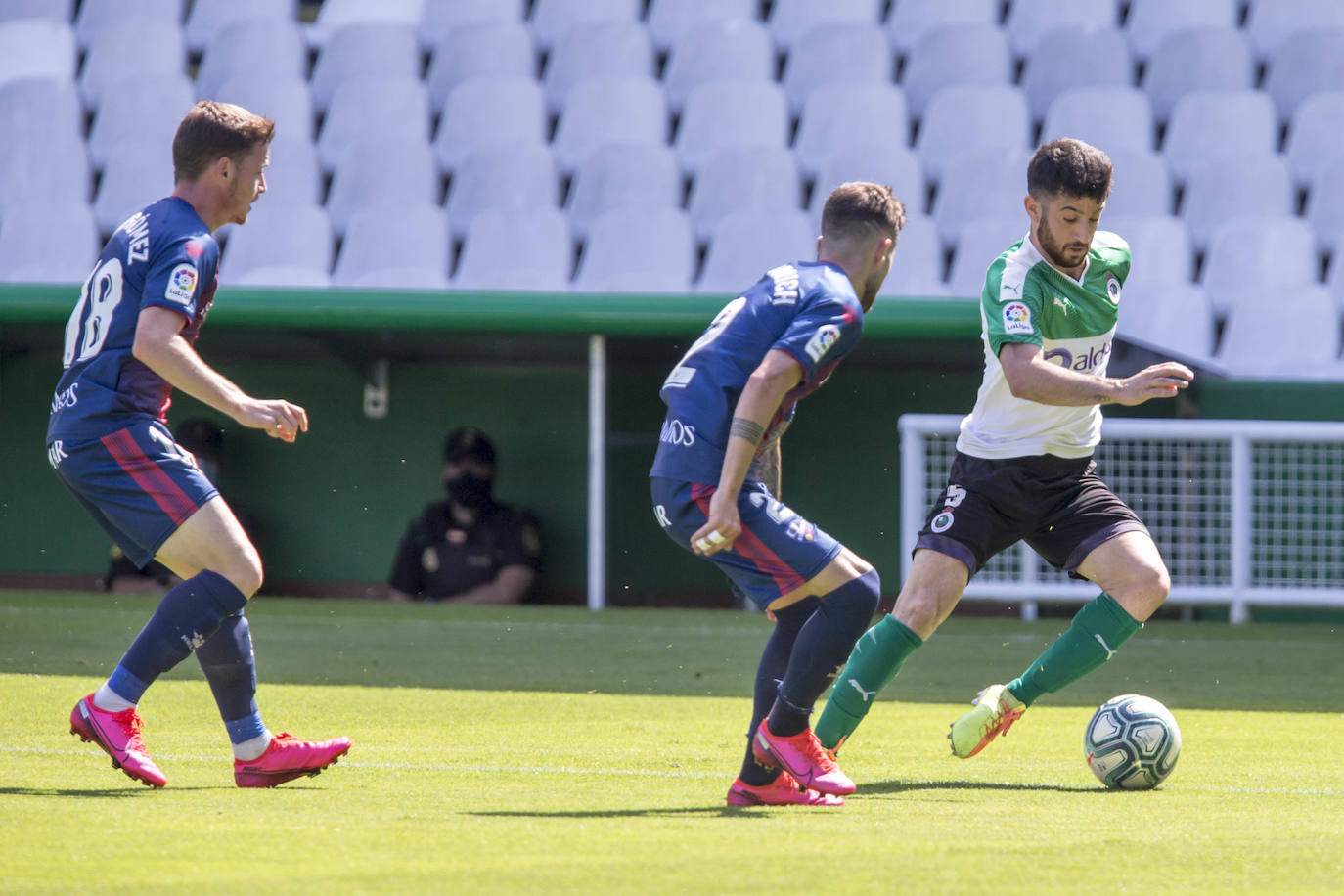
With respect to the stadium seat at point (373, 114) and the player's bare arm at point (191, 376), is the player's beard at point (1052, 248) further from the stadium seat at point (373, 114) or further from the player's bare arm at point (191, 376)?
the stadium seat at point (373, 114)

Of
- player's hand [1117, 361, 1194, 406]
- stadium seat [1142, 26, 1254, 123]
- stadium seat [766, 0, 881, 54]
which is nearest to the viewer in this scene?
player's hand [1117, 361, 1194, 406]

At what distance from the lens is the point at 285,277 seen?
10539 millimetres

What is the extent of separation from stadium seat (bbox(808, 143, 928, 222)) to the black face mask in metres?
2.79

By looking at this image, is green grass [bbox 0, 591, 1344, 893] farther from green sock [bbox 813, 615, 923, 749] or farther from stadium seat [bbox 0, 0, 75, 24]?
stadium seat [bbox 0, 0, 75, 24]

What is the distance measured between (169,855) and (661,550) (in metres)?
7.78

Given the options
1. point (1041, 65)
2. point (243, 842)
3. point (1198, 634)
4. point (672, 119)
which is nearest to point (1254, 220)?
point (1041, 65)

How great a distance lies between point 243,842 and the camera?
9.91 ft

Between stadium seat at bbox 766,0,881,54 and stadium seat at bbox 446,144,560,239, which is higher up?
stadium seat at bbox 766,0,881,54

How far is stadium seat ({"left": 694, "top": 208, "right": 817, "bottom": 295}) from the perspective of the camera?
10234mm

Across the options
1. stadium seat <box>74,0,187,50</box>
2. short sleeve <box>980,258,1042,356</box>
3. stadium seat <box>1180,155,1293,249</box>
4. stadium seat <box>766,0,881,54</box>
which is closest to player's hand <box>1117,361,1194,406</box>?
short sleeve <box>980,258,1042,356</box>

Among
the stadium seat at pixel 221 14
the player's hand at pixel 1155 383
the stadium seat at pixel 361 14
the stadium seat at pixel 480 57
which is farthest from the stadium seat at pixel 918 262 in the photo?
the player's hand at pixel 1155 383

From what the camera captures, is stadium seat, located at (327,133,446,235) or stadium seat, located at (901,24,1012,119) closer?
stadium seat, located at (327,133,446,235)

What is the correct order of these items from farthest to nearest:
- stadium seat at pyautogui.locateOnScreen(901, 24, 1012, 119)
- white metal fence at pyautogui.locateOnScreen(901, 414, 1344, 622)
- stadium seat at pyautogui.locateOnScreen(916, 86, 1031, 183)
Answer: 1. stadium seat at pyautogui.locateOnScreen(901, 24, 1012, 119)
2. stadium seat at pyautogui.locateOnScreen(916, 86, 1031, 183)
3. white metal fence at pyautogui.locateOnScreen(901, 414, 1344, 622)

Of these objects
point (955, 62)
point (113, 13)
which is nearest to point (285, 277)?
point (113, 13)
